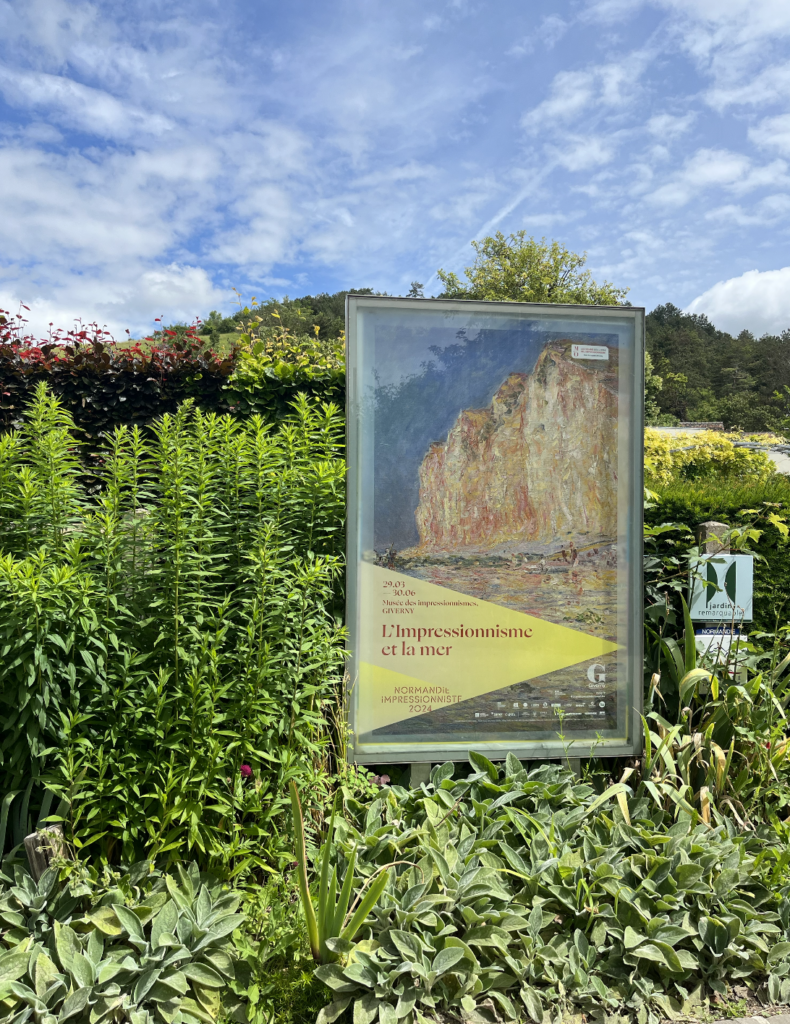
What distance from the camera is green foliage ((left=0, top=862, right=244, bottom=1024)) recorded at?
7.43ft

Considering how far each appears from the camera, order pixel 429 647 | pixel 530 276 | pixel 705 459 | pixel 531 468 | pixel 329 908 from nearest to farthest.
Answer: pixel 329 908 < pixel 429 647 < pixel 531 468 < pixel 705 459 < pixel 530 276

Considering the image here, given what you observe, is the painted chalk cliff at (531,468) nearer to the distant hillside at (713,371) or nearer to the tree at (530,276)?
the tree at (530,276)

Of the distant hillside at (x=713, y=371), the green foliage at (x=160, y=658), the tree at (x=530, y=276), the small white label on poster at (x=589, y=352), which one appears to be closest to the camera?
the green foliage at (x=160, y=658)

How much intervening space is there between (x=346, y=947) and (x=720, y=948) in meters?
1.62

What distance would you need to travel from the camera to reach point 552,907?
283cm

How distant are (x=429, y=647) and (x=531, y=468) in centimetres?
116

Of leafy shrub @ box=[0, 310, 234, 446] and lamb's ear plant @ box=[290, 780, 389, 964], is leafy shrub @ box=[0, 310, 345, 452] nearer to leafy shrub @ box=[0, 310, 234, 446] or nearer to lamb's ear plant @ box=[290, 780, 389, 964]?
leafy shrub @ box=[0, 310, 234, 446]

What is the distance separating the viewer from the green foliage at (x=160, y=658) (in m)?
2.50

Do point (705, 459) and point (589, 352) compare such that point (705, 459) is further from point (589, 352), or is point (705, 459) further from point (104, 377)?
point (104, 377)

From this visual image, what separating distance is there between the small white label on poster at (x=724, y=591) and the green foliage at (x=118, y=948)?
3.21m

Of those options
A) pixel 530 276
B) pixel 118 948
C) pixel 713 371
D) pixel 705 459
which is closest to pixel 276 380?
pixel 118 948

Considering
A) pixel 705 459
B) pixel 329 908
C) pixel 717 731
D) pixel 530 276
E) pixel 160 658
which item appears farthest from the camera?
pixel 530 276

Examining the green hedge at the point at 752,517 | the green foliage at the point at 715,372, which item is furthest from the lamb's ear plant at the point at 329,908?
the green foliage at the point at 715,372

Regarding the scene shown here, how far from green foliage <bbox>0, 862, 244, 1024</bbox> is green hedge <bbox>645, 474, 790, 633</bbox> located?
3.85 metres
